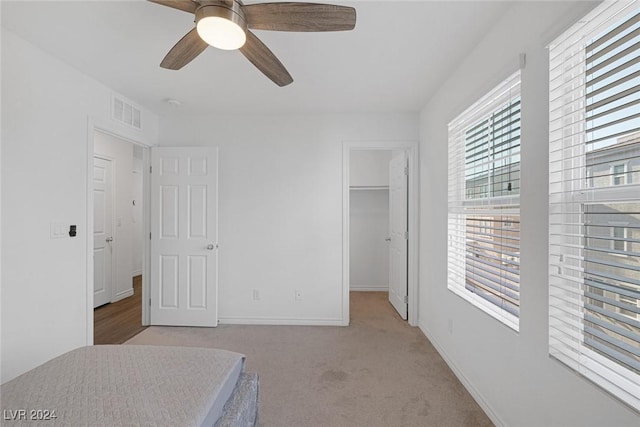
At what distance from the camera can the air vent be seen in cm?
276

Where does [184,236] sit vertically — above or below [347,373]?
above

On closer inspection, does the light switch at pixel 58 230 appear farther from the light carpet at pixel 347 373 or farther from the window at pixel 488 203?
the window at pixel 488 203

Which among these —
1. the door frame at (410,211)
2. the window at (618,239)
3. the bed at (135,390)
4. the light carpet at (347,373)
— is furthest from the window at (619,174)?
the door frame at (410,211)

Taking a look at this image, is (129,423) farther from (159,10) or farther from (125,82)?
(125,82)

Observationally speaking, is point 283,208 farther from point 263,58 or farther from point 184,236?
point 263,58

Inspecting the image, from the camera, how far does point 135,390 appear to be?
1179 mm

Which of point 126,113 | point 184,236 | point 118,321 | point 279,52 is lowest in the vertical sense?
point 118,321

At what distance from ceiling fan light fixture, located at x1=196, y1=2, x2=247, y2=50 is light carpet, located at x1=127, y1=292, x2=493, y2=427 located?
2270mm

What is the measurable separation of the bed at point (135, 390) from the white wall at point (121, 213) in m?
3.33

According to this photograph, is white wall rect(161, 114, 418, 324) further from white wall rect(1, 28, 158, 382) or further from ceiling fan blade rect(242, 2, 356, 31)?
ceiling fan blade rect(242, 2, 356, 31)

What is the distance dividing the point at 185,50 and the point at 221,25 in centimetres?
43

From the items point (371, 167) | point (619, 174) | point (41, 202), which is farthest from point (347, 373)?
point (371, 167)

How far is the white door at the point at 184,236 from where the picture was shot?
3299mm

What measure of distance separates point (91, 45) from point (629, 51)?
2971mm
